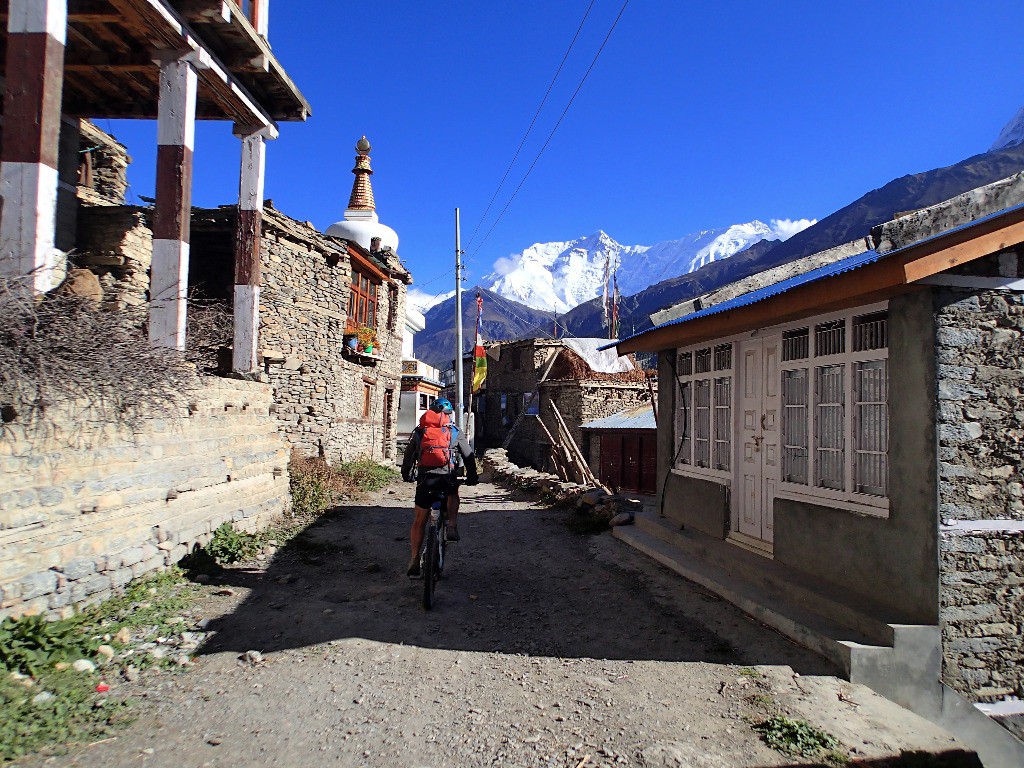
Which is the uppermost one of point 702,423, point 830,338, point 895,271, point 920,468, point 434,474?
point 895,271

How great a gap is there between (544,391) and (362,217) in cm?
1106

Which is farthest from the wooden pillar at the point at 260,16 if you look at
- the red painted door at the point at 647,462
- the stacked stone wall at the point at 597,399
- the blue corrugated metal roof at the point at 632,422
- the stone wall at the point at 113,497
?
the stacked stone wall at the point at 597,399

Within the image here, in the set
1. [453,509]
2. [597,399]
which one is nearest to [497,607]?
[453,509]

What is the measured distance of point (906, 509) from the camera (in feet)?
15.0

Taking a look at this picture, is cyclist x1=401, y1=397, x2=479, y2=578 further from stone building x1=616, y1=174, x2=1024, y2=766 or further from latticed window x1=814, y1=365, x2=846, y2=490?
latticed window x1=814, y1=365, x2=846, y2=490

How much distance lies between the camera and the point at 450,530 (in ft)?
19.4

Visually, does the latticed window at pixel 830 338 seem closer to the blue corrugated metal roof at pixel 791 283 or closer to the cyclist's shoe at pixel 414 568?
the blue corrugated metal roof at pixel 791 283

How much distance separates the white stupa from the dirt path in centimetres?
1898

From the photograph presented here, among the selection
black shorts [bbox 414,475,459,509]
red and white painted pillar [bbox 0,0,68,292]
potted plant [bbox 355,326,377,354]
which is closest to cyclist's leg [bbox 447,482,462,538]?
black shorts [bbox 414,475,459,509]

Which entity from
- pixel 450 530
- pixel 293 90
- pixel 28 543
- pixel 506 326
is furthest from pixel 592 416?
pixel 506 326

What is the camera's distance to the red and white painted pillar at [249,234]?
9.73 meters

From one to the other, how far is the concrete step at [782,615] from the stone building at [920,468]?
0.02 meters

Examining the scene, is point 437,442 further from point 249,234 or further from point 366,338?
point 366,338

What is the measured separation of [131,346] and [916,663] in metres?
6.63
